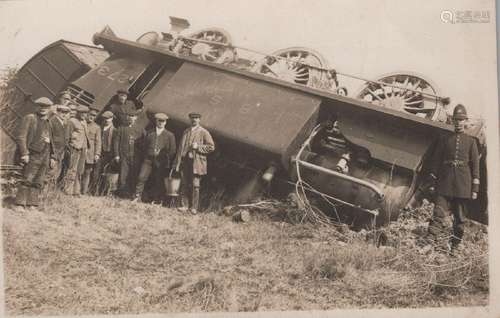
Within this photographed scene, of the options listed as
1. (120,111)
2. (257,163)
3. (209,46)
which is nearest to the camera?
(257,163)

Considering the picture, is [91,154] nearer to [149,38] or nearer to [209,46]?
[149,38]

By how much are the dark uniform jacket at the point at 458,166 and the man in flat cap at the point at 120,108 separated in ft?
11.0

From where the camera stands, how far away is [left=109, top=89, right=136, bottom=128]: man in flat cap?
20.8 ft

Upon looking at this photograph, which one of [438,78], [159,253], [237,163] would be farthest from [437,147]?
[159,253]

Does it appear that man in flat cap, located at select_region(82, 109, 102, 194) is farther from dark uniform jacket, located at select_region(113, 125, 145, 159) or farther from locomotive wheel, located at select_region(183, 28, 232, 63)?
locomotive wheel, located at select_region(183, 28, 232, 63)

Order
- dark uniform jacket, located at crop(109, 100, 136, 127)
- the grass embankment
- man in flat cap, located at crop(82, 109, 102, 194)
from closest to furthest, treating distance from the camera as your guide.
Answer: the grass embankment → man in flat cap, located at crop(82, 109, 102, 194) → dark uniform jacket, located at crop(109, 100, 136, 127)

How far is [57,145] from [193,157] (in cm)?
135

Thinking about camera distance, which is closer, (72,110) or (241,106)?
(241,106)

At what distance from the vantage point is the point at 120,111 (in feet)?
20.9

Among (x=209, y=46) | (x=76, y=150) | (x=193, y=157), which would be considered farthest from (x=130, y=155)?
(x=209, y=46)

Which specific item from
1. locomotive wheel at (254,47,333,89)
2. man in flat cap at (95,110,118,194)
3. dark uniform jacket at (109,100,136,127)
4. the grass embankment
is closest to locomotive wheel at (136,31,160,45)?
dark uniform jacket at (109,100,136,127)

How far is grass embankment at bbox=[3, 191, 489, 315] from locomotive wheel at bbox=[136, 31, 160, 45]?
6.23ft

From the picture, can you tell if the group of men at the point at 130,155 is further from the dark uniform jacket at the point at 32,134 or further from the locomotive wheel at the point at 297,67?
the locomotive wheel at the point at 297,67

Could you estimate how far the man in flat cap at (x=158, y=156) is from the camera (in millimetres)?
5949
